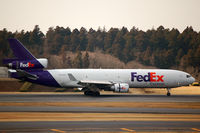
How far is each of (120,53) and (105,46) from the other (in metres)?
13.1

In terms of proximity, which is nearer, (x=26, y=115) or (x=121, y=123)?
(x=121, y=123)

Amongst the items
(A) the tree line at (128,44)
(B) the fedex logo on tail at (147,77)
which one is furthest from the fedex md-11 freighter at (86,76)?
(A) the tree line at (128,44)

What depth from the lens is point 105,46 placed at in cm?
13812

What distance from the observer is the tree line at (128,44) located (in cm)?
11194

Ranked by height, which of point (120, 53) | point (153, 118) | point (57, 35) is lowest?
point (153, 118)

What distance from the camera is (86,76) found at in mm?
47000

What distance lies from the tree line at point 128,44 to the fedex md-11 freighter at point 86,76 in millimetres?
59668

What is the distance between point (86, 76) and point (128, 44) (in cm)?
8559

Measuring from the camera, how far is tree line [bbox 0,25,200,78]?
4407 inches

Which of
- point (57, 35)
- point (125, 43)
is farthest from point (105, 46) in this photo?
point (57, 35)

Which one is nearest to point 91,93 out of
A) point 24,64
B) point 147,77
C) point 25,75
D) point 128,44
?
point 147,77

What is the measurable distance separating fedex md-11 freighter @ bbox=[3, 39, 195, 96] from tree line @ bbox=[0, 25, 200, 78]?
59668 millimetres

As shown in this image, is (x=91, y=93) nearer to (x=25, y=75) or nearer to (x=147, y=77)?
(x=147, y=77)

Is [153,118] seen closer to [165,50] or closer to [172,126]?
[172,126]
